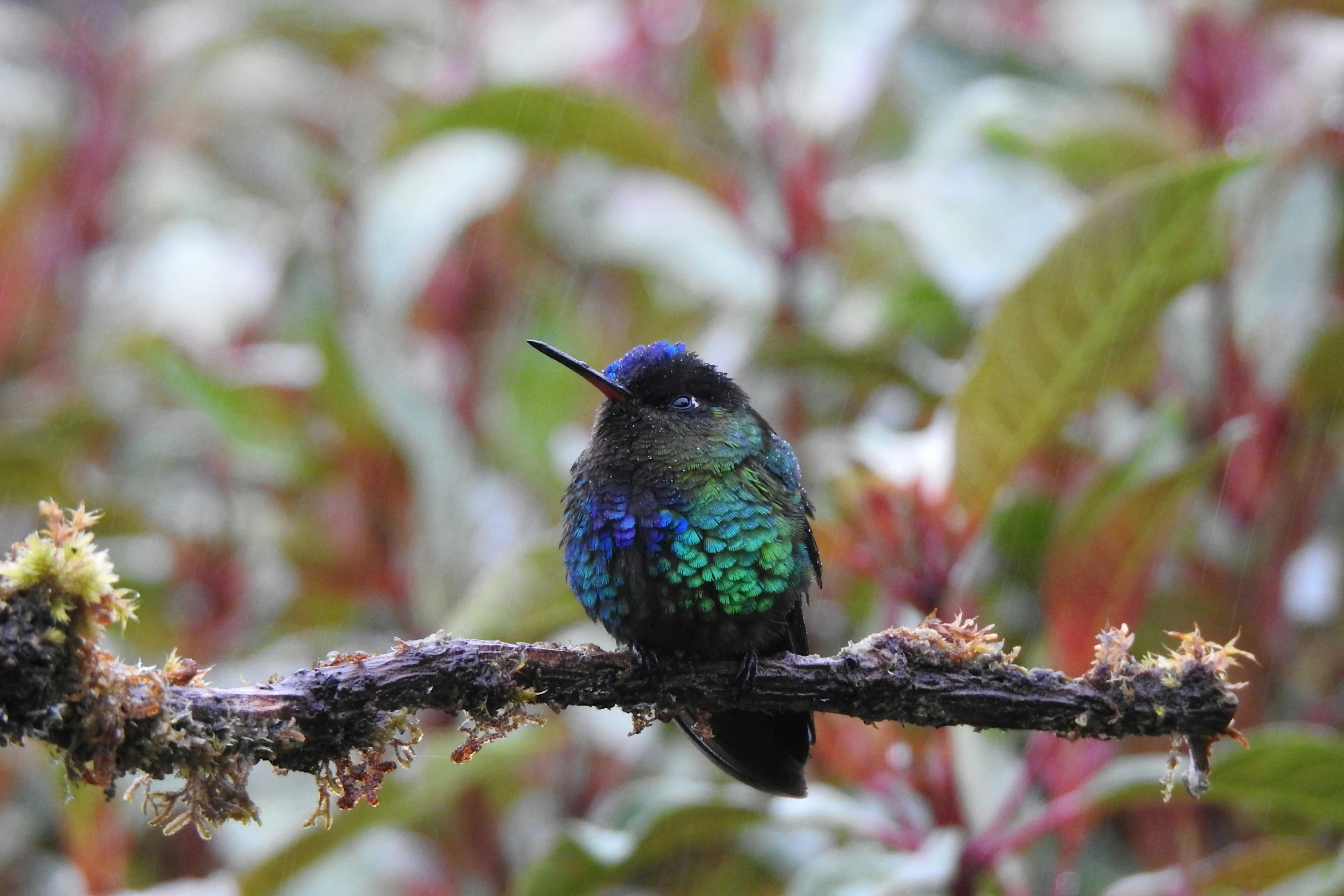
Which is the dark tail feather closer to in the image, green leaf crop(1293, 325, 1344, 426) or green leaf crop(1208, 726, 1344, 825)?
green leaf crop(1208, 726, 1344, 825)

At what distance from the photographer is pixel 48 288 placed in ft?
15.1

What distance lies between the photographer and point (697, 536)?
2191 millimetres

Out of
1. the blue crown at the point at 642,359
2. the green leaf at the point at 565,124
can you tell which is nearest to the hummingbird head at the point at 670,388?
the blue crown at the point at 642,359

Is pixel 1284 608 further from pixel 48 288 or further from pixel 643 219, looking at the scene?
pixel 48 288

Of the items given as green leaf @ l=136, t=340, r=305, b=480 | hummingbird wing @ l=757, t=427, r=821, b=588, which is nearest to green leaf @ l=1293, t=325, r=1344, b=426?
hummingbird wing @ l=757, t=427, r=821, b=588

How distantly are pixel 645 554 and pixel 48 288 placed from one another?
3.32 m

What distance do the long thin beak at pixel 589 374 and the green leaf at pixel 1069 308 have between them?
0.68m

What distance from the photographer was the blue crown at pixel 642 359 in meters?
A: 2.52

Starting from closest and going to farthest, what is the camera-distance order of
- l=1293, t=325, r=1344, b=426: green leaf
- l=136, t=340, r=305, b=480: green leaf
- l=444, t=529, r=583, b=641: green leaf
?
l=444, t=529, r=583, b=641: green leaf → l=1293, t=325, r=1344, b=426: green leaf → l=136, t=340, r=305, b=480: green leaf

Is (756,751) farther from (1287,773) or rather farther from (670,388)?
(1287,773)

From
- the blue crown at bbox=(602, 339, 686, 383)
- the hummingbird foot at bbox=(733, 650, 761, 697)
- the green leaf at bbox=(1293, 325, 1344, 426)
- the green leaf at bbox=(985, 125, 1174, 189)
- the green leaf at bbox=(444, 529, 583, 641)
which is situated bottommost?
the hummingbird foot at bbox=(733, 650, 761, 697)

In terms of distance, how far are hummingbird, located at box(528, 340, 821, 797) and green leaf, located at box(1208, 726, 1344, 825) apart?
0.80 meters

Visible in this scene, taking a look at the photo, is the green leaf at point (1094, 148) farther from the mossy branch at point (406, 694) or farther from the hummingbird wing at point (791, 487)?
the mossy branch at point (406, 694)

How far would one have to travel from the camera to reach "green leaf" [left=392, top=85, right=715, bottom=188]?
3.30 meters
